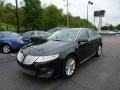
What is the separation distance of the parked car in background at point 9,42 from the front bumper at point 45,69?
4.87 m

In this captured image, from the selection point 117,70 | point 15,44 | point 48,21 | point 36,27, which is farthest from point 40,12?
point 117,70

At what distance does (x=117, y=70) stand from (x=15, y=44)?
226 inches

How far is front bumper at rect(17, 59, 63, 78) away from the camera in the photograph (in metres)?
4.35

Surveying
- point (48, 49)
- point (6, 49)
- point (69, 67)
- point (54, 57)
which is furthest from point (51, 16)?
point (54, 57)

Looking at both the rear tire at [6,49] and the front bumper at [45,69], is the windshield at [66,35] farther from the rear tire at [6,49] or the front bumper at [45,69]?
the rear tire at [6,49]

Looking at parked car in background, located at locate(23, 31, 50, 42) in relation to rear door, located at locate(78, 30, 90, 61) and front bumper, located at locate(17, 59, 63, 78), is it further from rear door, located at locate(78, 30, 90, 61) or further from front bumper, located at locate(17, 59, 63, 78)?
front bumper, located at locate(17, 59, 63, 78)

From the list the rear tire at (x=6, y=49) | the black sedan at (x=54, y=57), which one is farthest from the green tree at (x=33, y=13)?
the black sedan at (x=54, y=57)

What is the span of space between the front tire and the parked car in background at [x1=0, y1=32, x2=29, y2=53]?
15.8 ft

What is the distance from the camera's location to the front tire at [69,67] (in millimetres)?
4809

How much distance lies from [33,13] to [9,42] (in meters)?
23.4

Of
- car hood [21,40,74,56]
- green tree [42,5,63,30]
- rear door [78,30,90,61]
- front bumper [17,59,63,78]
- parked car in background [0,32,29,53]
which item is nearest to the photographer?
front bumper [17,59,63,78]

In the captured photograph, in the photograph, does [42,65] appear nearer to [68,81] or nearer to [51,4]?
[68,81]

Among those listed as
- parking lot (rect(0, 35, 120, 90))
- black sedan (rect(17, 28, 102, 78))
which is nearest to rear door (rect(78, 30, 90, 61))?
black sedan (rect(17, 28, 102, 78))

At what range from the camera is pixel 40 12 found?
107 ft
